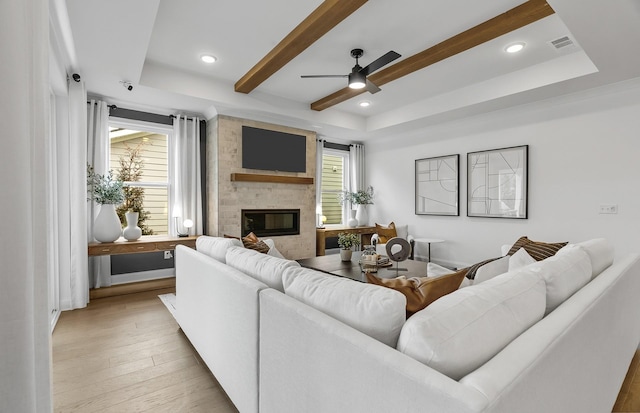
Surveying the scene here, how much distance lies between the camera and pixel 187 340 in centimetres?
270

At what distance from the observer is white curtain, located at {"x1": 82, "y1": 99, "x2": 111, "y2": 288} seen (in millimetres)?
3975

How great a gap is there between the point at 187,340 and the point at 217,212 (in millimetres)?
2217

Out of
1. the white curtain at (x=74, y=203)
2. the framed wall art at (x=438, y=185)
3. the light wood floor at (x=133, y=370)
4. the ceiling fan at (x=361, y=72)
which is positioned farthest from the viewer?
the framed wall art at (x=438, y=185)

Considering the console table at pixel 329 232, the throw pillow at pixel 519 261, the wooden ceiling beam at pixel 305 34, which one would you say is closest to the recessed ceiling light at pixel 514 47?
the wooden ceiling beam at pixel 305 34

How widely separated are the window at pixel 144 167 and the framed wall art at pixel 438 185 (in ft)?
13.9

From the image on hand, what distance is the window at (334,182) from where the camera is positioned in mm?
6547

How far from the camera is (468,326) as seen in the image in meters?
0.95

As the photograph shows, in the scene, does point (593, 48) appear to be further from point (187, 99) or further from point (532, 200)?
point (187, 99)

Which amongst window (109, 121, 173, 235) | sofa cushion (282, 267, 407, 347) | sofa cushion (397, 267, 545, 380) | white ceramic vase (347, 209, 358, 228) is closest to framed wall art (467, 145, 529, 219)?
white ceramic vase (347, 209, 358, 228)

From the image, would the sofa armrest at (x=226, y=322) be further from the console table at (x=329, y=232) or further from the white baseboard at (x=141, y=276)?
the console table at (x=329, y=232)

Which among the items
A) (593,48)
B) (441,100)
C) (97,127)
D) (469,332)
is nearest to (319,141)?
(441,100)

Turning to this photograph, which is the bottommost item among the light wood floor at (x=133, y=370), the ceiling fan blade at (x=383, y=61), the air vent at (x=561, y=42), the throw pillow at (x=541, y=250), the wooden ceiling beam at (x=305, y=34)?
the light wood floor at (x=133, y=370)

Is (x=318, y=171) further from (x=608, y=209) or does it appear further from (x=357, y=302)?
(x=357, y=302)

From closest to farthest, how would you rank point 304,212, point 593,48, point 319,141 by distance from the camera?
1. point 593,48
2. point 304,212
3. point 319,141
